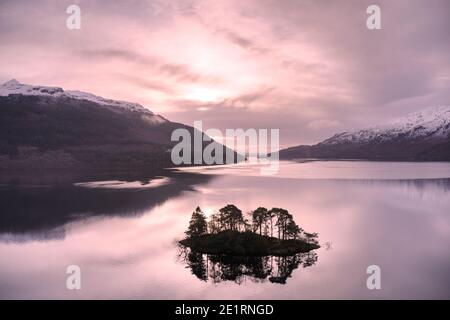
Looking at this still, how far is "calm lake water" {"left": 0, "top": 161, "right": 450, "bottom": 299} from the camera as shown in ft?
177

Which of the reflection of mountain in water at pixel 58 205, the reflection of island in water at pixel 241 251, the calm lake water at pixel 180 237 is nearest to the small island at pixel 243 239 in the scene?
the reflection of island in water at pixel 241 251

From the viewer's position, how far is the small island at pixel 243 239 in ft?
217

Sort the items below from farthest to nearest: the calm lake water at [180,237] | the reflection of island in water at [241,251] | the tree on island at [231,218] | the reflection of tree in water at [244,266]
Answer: the tree on island at [231,218], the reflection of island in water at [241,251], the reflection of tree in water at [244,266], the calm lake water at [180,237]

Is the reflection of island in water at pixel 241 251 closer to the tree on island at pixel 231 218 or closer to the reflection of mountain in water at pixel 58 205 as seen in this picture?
the tree on island at pixel 231 218

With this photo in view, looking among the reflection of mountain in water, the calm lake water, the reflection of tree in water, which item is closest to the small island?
the reflection of tree in water

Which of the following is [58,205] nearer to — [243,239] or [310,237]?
[243,239]

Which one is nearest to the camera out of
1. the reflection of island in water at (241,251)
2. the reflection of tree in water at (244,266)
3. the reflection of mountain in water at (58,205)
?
the reflection of tree in water at (244,266)

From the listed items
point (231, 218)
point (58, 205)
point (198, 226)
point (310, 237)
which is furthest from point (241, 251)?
point (58, 205)

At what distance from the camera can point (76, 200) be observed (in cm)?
14125

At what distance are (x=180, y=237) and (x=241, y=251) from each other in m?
21.6

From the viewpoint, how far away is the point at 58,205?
13212cm

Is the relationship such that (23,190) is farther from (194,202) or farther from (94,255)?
(94,255)
